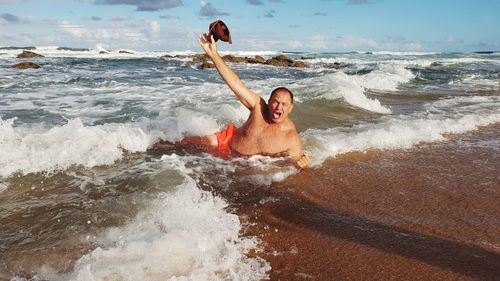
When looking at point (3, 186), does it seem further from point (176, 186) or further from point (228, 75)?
point (228, 75)

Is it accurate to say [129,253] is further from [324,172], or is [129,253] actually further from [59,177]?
[324,172]

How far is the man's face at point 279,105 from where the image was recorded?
449cm

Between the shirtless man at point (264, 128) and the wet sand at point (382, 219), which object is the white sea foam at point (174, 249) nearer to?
the wet sand at point (382, 219)

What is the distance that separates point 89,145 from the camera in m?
5.12

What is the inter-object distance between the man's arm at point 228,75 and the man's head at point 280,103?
24 cm

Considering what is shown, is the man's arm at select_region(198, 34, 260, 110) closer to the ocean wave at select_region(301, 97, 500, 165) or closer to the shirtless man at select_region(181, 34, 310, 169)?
the shirtless man at select_region(181, 34, 310, 169)

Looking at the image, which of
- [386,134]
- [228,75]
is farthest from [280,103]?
[386,134]

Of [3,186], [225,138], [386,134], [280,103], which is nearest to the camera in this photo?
[3,186]

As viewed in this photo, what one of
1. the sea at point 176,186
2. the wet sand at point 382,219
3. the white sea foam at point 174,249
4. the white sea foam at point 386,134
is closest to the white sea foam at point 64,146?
the sea at point 176,186

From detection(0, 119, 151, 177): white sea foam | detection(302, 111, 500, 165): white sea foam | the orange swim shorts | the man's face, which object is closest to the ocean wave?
detection(302, 111, 500, 165): white sea foam

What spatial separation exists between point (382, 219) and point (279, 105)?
5.52 feet

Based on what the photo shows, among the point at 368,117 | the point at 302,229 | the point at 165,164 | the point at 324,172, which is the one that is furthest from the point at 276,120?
the point at 368,117

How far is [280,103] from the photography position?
14.9 ft

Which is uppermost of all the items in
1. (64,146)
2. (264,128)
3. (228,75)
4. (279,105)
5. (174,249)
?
(228,75)
